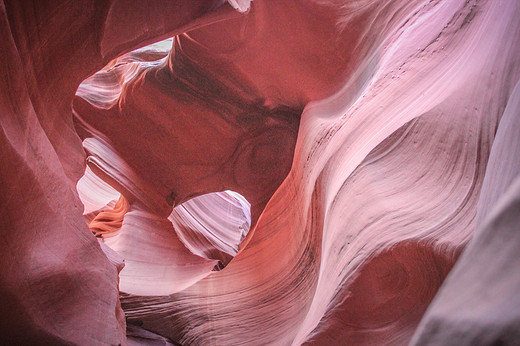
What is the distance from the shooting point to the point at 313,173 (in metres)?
3.67

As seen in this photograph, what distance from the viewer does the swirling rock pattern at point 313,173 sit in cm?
211

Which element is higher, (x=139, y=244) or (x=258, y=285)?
(x=258, y=285)

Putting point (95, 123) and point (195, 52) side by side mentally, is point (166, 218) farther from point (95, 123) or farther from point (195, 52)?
point (195, 52)

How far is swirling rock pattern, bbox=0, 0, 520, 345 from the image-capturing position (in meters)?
2.11

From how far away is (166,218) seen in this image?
594cm

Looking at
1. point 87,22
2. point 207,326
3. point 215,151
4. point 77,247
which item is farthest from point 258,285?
point 87,22

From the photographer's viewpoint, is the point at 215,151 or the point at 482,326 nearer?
the point at 482,326

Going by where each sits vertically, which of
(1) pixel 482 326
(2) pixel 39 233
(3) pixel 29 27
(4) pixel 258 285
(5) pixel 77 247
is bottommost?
(4) pixel 258 285

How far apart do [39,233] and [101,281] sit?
56cm

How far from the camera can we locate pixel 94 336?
100 inches

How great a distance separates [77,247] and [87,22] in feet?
4.20

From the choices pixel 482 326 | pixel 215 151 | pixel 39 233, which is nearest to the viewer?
pixel 482 326

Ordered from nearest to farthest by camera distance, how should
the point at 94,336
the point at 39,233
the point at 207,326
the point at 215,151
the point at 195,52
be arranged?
the point at 39,233 → the point at 94,336 → the point at 207,326 → the point at 195,52 → the point at 215,151

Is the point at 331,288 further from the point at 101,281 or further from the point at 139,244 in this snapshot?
the point at 139,244
